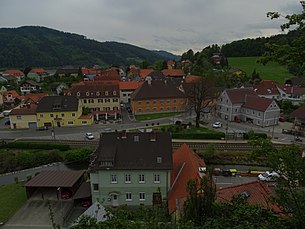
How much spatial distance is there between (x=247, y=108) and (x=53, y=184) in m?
37.1

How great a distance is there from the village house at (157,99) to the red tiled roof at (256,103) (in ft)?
43.0

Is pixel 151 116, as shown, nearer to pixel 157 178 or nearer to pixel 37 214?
pixel 157 178

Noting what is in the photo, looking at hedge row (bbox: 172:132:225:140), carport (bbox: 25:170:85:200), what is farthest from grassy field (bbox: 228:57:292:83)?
carport (bbox: 25:170:85:200)

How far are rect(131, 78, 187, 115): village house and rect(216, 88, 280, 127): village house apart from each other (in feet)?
28.4

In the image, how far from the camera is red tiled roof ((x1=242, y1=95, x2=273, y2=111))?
47.7 metres

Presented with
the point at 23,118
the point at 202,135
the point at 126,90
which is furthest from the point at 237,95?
the point at 23,118

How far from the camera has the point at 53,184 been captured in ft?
87.9

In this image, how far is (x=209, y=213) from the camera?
10.7 m

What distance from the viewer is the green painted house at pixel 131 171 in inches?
951

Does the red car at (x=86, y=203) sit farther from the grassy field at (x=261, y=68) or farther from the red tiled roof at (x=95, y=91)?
the grassy field at (x=261, y=68)

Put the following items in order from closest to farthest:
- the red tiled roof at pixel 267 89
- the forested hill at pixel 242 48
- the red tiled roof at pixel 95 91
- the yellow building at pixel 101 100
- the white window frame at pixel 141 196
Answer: the white window frame at pixel 141 196
the yellow building at pixel 101 100
the red tiled roof at pixel 95 91
the red tiled roof at pixel 267 89
the forested hill at pixel 242 48

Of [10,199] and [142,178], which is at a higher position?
[142,178]

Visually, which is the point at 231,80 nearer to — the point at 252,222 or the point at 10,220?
the point at 10,220

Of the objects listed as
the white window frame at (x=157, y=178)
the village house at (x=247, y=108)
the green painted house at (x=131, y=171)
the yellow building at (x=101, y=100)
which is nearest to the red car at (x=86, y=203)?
the green painted house at (x=131, y=171)
